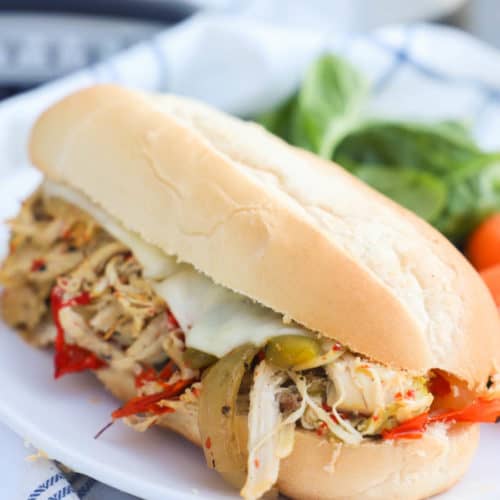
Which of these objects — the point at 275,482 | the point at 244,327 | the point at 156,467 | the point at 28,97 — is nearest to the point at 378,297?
the point at 244,327

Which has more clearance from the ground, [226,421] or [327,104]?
[226,421]

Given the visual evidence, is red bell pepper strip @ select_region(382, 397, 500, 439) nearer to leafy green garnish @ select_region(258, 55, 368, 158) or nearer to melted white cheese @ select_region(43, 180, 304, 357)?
melted white cheese @ select_region(43, 180, 304, 357)

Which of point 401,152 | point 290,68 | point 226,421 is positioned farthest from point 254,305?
point 290,68

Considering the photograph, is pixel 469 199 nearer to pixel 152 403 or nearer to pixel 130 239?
pixel 130 239

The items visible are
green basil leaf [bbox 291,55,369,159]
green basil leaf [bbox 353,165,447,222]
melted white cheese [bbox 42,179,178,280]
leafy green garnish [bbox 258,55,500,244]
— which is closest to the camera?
melted white cheese [bbox 42,179,178,280]

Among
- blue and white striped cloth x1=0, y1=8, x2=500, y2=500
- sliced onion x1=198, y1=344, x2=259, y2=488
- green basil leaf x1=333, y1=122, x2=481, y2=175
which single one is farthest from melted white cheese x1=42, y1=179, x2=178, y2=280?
green basil leaf x1=333, y1=122, x2=481, y2=175

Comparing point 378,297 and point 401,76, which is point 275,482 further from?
point 401,76

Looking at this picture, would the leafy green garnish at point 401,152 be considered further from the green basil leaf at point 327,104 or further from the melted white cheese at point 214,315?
the melted white cheese at point 214,315
